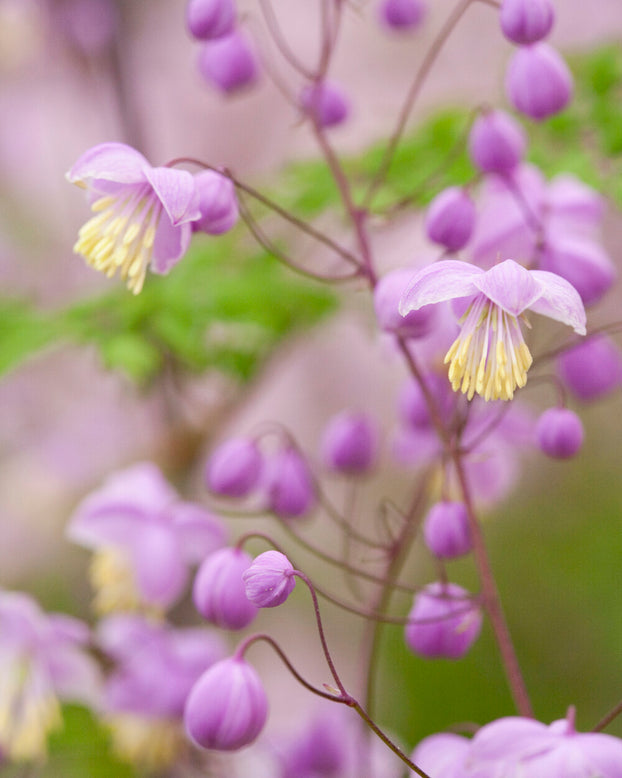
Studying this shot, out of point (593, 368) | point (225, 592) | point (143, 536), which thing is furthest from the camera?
point (143, 536)

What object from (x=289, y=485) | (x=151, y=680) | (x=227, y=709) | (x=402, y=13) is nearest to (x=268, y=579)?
(x=227, y=709)

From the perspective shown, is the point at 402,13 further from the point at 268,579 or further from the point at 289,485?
the point at 268,579

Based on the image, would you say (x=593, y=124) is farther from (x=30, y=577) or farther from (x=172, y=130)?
(x=172, y=130)

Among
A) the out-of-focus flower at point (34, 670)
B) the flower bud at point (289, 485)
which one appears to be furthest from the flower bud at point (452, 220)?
the out-of-focus flower at point (34, 670)

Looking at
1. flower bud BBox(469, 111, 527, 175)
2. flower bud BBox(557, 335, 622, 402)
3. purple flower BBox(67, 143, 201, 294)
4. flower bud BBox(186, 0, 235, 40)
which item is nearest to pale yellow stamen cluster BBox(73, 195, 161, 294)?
purple flower BBox(67, 143, 201, 294)

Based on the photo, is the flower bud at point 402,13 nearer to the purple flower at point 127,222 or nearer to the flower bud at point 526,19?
the flower bud at point 526,19

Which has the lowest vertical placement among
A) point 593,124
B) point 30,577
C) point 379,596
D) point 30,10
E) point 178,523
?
point 30,577

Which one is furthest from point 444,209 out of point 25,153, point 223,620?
point 25,153
